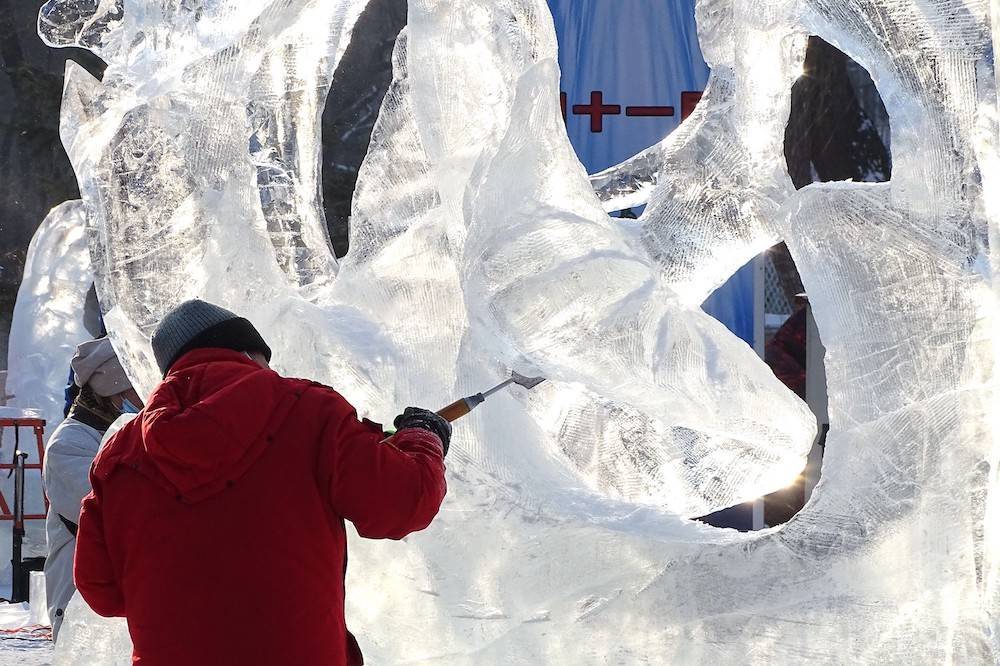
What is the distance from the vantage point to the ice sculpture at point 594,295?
2.20 m

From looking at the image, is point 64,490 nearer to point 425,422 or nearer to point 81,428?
point 81,428

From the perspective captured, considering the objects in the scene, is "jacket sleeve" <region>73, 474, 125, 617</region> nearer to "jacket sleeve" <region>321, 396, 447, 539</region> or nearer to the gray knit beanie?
the gray knit beanie

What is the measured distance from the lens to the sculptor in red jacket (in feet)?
5.58

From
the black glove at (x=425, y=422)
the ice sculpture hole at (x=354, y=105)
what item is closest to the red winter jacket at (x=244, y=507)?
the black glove at (x=425, y=422)

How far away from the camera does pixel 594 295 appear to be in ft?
7.54

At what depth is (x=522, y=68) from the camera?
2.51m

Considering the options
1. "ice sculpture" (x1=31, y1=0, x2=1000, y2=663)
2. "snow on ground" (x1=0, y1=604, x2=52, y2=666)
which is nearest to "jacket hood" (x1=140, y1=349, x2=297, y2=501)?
"ice sculpture" (x1=31, y1=0, x2=1000, y2=663)

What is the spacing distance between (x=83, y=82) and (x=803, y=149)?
9.97m

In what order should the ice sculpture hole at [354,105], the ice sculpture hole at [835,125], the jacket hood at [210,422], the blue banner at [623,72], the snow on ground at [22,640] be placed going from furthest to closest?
the ice sculpture hole at [354,105]
the ice sculpture hole at [835,125]
the blue banner at [623,72]
the snow on ground at [22,640]
the jacket hood at [210,422]

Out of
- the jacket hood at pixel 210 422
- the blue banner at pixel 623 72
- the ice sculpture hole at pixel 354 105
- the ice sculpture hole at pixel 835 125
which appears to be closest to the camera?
the jacket hood at pixel 210 422

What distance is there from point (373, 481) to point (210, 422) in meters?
0.23

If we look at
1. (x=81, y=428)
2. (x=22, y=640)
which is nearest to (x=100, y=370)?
(x=81, y=428)

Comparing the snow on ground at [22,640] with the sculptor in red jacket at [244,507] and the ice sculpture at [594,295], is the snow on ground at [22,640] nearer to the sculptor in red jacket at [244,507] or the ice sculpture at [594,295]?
the ice sculpture at [594,295]

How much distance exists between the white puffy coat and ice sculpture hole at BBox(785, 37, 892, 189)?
958 cm
